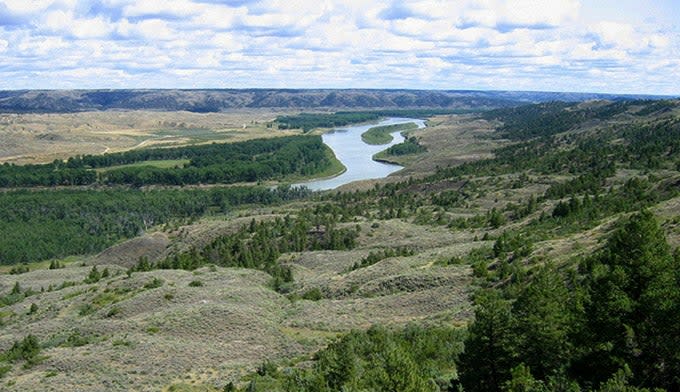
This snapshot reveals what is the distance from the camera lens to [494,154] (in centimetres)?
17188

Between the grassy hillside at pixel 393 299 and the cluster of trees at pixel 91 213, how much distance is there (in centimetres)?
1229

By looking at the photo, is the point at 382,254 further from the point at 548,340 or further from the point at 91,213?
the point at 91,213

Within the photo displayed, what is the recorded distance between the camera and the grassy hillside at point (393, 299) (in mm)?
25016

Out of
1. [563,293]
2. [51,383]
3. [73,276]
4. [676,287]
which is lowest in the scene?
[73,276]

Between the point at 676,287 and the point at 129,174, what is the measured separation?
158968 mm

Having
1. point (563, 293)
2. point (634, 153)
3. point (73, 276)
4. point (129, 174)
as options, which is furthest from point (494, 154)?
point (563, 293)

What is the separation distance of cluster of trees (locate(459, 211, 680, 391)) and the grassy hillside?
2.8 inches

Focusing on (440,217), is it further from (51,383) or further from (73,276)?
(51,383)

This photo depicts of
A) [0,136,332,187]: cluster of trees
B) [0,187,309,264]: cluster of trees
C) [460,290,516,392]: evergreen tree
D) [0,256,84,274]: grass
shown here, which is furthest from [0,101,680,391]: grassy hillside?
[0,136,332,187]: cluster of trees

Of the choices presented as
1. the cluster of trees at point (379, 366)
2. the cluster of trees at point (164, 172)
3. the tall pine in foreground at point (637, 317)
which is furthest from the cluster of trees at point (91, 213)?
the tall pine in foreground at point (637, 317)

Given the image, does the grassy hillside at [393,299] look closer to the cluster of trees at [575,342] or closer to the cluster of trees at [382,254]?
the cluster of trees at [575,342]

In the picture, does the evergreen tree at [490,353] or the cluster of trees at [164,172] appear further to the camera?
the cluster of trees at [164,172]

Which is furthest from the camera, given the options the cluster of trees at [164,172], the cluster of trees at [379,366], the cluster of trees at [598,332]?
the cluster of trees at [164,172]

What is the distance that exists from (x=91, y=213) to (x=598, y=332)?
117m
